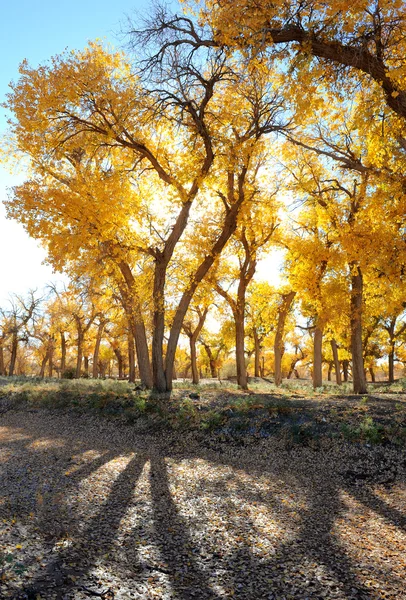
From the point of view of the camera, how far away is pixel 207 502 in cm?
579

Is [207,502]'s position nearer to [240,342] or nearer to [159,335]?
[159,335]

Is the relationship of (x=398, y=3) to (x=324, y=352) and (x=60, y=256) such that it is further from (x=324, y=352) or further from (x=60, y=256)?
(x=324, y=352)

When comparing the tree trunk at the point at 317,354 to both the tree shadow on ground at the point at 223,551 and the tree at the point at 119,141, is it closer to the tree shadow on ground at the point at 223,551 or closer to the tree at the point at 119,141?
the tree at the point at 119,141

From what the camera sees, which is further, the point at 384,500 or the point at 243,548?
the point at 384,500

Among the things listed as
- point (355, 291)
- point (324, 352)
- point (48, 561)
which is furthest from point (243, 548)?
point (324, 352)

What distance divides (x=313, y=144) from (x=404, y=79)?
754 cm

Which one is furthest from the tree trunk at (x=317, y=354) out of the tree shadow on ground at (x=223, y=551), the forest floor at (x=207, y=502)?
the tree shadow on ground at (x=223, y=551)

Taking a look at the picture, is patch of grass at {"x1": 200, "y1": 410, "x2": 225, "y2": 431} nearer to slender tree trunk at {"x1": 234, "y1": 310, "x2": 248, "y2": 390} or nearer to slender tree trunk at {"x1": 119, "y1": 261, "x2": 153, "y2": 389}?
slender tree trunk at {"x1": 119, "y1": 261, "x2": 153, "y2": 389}

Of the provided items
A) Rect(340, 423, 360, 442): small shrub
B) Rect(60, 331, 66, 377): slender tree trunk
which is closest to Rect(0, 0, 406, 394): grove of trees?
Rect(340, 423, 360, 442): small shrub

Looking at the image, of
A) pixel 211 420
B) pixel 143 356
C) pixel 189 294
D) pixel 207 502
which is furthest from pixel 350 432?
pixel 143 356

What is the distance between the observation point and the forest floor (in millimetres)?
3666

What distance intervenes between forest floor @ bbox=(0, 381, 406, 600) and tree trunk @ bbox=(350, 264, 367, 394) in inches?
149

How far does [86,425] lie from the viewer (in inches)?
436

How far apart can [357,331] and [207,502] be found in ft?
34.1
